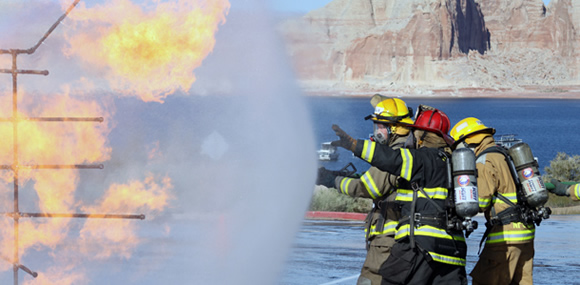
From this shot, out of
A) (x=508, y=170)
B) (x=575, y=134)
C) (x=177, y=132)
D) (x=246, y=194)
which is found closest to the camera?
(x=508, y=170)

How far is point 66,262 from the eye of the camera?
5.99 m

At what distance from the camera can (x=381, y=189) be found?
5305mm

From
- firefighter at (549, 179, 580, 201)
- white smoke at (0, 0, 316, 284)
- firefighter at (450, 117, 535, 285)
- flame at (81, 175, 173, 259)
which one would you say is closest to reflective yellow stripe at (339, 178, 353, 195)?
white smoke at (0, 0, 316, 284)

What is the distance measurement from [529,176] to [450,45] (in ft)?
536

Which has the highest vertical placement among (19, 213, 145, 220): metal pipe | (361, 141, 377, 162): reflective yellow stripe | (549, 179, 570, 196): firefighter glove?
(361, 141, 377, 162): reflective yellow stripe

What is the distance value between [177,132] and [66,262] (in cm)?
235

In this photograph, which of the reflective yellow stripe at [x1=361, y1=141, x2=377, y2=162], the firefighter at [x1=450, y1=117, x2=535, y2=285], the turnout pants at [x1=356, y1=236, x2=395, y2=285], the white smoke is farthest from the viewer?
the white smoke

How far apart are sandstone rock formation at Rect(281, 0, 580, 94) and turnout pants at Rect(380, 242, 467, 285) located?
5536 inches

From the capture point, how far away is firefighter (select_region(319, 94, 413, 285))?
5.32m

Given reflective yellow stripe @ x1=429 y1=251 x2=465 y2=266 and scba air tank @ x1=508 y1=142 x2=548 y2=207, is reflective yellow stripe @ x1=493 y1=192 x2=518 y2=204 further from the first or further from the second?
reflective yellow stripe @ x1=429 y1=251 x2=465 y2=266

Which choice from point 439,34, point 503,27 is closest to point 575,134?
point 439,34

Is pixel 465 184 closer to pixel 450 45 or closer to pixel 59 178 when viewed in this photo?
pixel 59 178

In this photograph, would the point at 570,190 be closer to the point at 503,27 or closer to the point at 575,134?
the point at 575,134

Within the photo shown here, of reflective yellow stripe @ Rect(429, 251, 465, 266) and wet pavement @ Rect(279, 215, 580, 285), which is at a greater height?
wet pavement @ Rect(279, 215, 580, 285)
